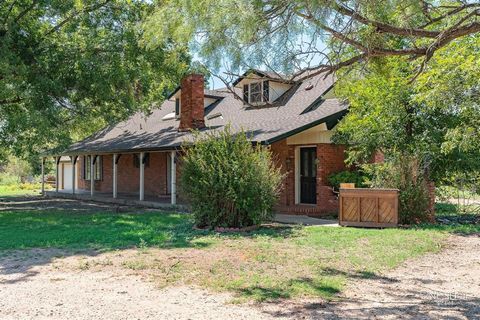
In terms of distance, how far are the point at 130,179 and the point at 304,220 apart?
1266 cm

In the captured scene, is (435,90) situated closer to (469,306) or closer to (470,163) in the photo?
(470,163)

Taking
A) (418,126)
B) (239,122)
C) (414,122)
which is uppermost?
(239,122)

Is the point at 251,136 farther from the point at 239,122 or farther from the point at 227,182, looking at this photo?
the point at 239,122

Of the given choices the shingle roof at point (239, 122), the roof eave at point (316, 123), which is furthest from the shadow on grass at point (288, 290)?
the roof eave at point (316, 123)

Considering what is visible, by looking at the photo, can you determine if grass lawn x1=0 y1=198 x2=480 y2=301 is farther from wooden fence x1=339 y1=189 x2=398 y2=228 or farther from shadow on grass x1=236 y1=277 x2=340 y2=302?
wooden fence x1=339 y1=189 x2=398 y2=228

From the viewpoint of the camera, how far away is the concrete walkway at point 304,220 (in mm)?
12188

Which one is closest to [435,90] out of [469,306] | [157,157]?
[469,306]

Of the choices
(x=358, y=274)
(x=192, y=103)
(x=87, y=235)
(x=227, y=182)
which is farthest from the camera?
(x=192, y=103)

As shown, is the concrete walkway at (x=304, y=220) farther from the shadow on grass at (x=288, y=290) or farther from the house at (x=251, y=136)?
the shadow on grass at (x=288, y=290)

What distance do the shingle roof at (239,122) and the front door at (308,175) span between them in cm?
135

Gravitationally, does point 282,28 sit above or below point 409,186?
above

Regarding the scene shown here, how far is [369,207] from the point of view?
11.7 m

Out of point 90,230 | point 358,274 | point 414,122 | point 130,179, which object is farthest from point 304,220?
point 130,179

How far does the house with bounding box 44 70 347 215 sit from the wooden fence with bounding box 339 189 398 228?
2346mm
